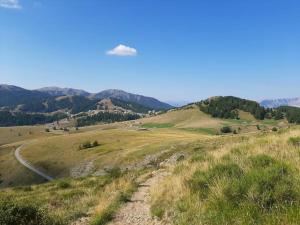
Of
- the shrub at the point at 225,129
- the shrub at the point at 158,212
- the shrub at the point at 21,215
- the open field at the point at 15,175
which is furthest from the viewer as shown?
the shrub at the point at 225,129

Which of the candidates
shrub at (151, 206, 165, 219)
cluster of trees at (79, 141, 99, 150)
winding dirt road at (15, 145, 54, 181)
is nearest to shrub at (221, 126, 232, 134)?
cluster of trees at (79, 141, 99, 150)

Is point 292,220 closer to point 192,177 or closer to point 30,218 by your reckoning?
point 192,177

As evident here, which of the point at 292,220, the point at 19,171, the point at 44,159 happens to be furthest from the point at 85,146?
the point at 292,220

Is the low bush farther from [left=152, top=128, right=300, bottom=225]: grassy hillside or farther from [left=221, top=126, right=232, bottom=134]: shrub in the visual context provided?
[left=152, top=128, right=300, bottom=225]: grassy hillside

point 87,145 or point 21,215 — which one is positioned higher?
point 21,215

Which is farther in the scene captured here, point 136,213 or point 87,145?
point 87,145

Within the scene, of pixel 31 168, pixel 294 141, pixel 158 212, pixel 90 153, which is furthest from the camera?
pixel 31 168

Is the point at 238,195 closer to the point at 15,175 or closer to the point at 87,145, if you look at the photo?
the point at 15,175

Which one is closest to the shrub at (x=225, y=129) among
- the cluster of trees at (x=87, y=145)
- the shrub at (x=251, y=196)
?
the cluster of trees at (x=87, y=145)

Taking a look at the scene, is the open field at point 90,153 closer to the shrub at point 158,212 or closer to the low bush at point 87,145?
the low bush at point 87,145

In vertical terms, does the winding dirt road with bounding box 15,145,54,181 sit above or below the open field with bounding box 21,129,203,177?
below

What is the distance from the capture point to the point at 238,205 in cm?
998

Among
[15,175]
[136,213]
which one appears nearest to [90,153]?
[15,175]

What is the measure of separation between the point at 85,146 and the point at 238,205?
340 feet
